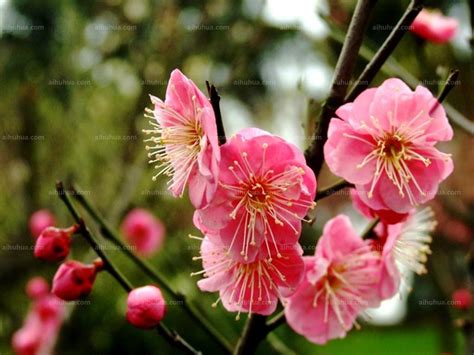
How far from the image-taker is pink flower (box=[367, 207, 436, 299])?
91cm

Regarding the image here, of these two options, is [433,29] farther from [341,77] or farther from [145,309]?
[145,309]

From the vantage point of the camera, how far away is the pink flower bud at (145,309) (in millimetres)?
929

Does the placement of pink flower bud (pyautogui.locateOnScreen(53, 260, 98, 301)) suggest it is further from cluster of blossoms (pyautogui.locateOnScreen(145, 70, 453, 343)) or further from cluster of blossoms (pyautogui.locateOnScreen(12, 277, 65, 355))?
cluster of blossoms (pyautogui.locateOnScreen(12, 277, 65, 355))

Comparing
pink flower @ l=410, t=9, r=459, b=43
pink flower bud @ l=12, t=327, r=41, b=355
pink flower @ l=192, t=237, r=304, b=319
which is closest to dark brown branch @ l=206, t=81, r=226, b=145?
pink flower @ l=192, t=237, r=304, b=319

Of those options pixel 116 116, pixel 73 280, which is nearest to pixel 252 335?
pixel 73 280

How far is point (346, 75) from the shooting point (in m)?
0.87

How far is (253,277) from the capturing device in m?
0.87

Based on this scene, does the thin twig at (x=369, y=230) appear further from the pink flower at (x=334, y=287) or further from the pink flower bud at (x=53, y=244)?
the pink flower bud at (x=53, y=244)

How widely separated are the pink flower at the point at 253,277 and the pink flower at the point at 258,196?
0.02 metres

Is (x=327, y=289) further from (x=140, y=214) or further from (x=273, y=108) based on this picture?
(x=273, y=108)

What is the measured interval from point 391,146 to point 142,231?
90.1 inches

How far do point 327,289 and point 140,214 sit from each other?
221 cm

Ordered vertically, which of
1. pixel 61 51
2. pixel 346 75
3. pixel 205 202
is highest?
pixel 346 75

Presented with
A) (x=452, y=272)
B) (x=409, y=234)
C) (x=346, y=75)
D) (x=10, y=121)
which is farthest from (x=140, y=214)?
(x=346, y=75)
